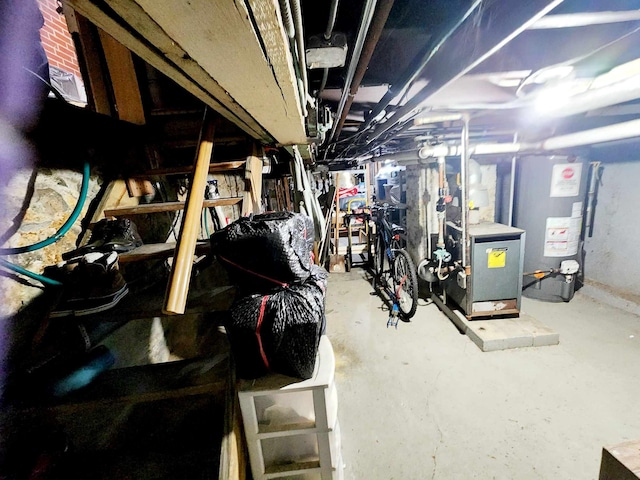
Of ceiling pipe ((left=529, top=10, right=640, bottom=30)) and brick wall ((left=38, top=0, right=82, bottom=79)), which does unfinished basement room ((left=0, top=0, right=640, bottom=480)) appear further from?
brick wall ((left=38, top=0, right=82, bottom=79))

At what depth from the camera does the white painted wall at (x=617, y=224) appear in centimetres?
293

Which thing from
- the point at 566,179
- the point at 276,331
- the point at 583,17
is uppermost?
the point at 583,17

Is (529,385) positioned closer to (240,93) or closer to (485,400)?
(485,400)

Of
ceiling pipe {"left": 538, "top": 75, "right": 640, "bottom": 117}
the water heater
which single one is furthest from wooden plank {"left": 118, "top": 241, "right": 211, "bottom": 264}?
the water heater

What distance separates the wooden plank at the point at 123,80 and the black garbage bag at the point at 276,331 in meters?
1.27

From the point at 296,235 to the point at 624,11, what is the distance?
1.44 meters

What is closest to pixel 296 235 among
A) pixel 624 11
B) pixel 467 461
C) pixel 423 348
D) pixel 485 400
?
pixel 624 11

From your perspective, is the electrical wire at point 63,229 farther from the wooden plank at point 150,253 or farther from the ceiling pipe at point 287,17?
the ceiling pipe at point 287,17

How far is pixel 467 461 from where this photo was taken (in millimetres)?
1541

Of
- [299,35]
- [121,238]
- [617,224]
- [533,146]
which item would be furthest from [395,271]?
[299,35]

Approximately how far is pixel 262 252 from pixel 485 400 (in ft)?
7.11

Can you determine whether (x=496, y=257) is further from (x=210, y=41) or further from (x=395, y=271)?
(x=210, y=41)

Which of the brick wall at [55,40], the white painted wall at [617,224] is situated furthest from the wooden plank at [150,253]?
the white painted wall at [617,224]

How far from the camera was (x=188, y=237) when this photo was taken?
714mm
